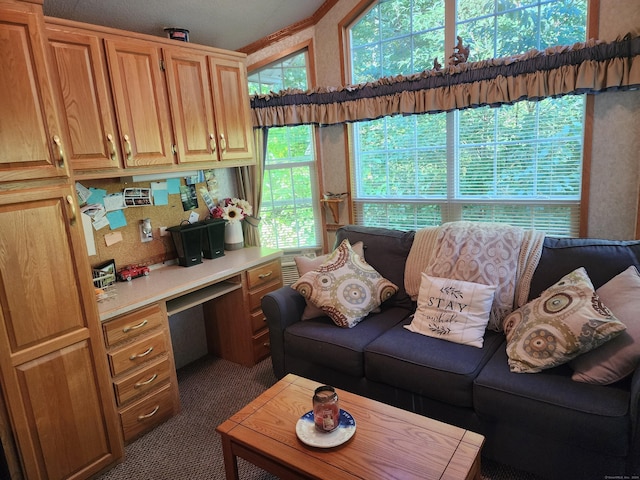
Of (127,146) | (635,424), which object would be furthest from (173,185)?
(635,424)

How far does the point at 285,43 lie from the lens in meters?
3.32

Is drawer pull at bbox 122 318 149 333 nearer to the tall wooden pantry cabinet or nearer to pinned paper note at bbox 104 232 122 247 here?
the tall wooden pantry cabinet

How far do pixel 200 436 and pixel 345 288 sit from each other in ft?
3.74

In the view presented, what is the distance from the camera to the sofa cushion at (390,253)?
2.64 meters

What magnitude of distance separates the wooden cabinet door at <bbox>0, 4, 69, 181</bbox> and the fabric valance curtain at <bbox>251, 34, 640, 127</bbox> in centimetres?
182

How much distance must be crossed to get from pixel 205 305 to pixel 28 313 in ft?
4.92

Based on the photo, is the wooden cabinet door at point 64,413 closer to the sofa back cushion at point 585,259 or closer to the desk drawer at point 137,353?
the desk drawer at point 137,353

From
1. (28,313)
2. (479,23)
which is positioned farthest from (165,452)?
(479,23)

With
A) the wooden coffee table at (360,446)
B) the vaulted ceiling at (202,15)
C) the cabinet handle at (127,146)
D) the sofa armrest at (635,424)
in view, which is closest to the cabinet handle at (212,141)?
the cabinet handle at (127,146)

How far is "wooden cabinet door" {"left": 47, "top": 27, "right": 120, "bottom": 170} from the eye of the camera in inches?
79.7

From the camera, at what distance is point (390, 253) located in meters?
2.73

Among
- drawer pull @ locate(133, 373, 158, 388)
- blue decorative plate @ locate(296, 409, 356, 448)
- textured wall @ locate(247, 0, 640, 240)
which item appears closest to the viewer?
blue decorative plate @ locate(296, 409, 356, 448)

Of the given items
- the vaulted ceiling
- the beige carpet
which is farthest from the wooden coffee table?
the vaulted ceiling

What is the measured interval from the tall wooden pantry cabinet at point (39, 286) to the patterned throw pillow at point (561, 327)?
6.39ft
